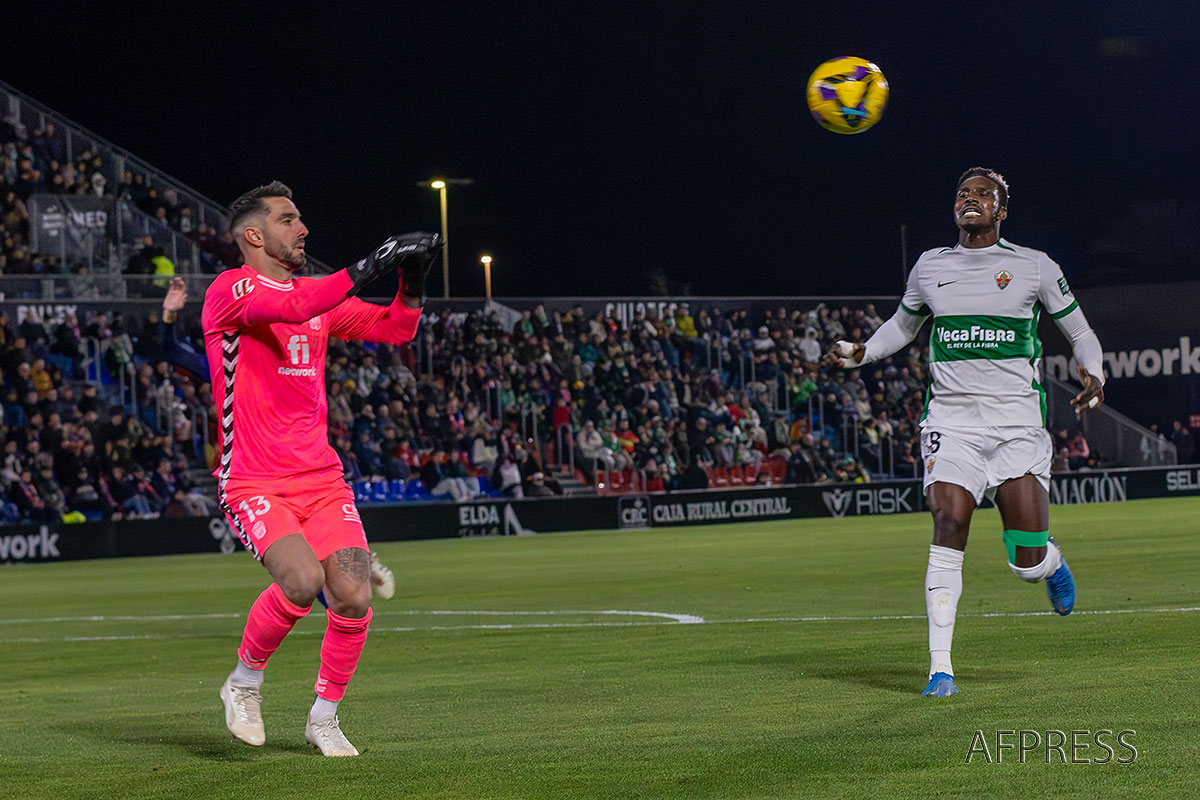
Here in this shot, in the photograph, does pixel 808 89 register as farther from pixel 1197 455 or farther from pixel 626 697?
pixel 1197 455

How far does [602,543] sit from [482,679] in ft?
59.9

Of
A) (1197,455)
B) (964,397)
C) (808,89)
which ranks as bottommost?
(1197,455)

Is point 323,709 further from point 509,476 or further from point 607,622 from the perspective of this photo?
point 509,476

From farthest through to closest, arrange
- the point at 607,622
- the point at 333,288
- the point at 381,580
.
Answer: the point at 607,622, the point at 381,580, the point at 333,288

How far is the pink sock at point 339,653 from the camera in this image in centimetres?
706

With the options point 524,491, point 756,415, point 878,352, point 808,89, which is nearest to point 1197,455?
point 756,415

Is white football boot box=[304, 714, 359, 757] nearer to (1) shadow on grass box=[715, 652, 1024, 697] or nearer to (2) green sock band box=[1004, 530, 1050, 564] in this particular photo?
(1) shadow on grass box=[715, 652, 1024, 697]

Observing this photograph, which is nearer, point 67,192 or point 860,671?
point 860,671

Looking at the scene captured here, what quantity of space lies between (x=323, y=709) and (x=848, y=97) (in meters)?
7.27

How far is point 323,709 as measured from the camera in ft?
23.0

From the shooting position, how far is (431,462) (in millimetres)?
32500

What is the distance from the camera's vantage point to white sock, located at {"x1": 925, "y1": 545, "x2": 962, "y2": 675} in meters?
8.05

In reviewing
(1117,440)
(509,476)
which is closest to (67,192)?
(509,476)

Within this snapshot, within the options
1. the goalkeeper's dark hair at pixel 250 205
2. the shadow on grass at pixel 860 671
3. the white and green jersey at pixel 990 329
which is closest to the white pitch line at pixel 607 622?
the shadow on grass at pixel 860 671
